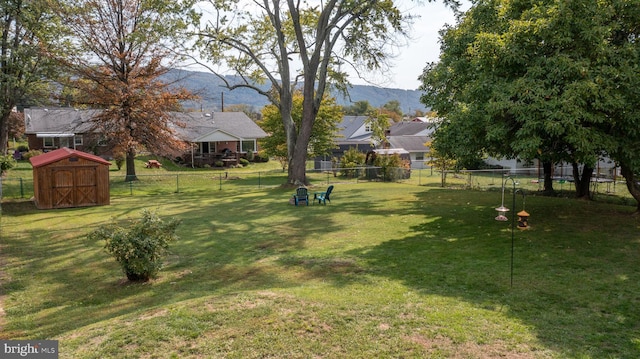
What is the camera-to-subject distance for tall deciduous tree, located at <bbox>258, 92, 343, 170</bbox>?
1483 inches

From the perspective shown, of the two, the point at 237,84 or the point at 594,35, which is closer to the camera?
the point at 594,35

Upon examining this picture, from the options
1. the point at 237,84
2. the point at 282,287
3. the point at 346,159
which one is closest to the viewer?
the point at 282,287

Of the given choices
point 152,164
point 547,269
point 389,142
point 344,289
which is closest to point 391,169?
point 389,142

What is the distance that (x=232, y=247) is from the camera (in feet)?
39.8

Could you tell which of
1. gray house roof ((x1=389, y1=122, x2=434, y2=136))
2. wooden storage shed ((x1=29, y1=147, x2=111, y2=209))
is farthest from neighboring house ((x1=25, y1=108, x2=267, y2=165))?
gray house roof ((x1=389, y1=122, x2=434, y2=136))

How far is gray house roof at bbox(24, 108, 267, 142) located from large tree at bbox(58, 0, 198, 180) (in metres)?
9.57

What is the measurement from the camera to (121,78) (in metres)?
29.1

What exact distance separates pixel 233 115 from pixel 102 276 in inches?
1759

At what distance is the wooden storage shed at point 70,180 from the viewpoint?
1916cm

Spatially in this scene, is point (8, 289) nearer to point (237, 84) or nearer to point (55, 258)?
point (55, 258)

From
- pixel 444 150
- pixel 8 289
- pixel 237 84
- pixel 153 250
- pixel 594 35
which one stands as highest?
pixel 237 84

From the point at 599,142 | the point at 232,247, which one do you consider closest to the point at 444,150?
the point at 599,142

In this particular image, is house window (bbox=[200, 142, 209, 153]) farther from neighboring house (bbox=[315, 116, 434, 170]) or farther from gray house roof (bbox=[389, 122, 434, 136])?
gray house roof (bbox=[389, 122, 434, 136])

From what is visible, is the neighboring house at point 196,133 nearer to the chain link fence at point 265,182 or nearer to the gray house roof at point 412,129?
the chain link fence at point 265,182
